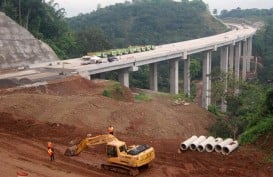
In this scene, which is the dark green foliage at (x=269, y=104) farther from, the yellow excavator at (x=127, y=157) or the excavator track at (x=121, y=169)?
the excavator track at (x=121, y=169)

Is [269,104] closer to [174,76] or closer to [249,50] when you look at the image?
[174,76]

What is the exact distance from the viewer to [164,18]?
484 ft

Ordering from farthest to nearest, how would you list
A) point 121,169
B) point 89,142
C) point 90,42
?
1. point 90,42
2. point 89,142
3. point 121,169

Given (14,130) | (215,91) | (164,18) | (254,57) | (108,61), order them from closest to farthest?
1. (14,130)
2. (215,91)
3. (108,61)
4. (254,57)
5. (164,18)

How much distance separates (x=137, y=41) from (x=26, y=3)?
63019 millimetres

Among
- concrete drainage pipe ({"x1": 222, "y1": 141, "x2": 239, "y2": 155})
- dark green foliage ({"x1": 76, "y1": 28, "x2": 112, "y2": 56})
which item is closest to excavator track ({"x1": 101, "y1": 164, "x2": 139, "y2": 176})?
concrete drainage pipe ({"x1": 222, "y1": 141, "x2": 239, "y2": 155})

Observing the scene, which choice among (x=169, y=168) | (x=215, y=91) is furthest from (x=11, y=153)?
(x=215, y=91)

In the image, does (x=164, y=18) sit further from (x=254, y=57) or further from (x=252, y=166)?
(x=252, y=166)

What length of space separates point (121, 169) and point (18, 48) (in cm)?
4047

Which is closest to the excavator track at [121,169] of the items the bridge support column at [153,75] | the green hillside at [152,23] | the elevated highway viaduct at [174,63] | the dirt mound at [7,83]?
the dirt mound at [7,83]

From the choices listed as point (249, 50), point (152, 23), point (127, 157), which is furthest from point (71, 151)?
point (152, 23)

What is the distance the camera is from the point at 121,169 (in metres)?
21.6

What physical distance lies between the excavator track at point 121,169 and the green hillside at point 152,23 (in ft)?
352

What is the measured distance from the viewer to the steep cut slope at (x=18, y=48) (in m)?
55.6
